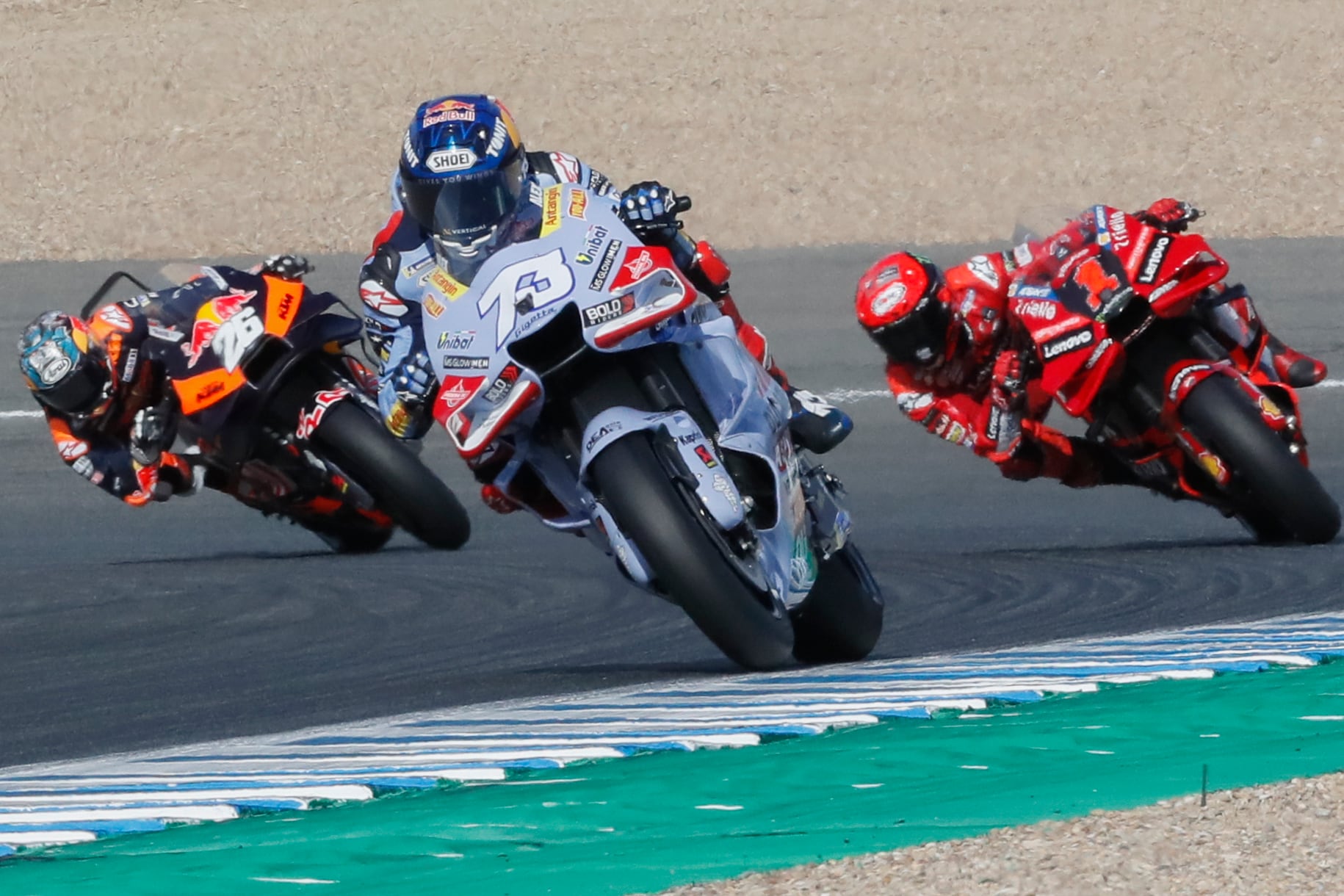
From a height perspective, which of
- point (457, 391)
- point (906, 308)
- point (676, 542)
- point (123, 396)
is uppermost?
point (457, 391)

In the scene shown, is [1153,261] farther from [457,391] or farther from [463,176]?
[457,391]

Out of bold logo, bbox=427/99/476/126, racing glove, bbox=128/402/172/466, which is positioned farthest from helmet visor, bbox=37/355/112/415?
bold logo, bbox=427/99/476/126

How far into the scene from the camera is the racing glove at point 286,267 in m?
10.0

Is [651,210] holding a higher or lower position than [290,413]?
higher

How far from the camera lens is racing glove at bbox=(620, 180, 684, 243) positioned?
703 centimetres

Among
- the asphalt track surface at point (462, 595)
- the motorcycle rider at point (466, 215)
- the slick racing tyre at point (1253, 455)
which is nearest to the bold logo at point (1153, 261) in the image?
the slick racing tyre at point (1253, 455)

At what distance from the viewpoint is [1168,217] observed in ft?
29.6

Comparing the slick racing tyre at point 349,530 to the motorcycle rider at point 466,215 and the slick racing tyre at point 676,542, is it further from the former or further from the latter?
the slick racing tyre at point 676,542

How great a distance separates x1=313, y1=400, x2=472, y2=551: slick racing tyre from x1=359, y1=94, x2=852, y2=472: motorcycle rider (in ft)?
7.15

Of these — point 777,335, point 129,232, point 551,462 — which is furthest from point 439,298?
point 129,232

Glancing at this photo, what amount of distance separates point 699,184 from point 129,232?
422 centimetres

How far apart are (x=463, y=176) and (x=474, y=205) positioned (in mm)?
84

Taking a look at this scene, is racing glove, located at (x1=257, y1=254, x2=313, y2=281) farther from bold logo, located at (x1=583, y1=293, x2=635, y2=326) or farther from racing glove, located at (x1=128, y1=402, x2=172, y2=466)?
bold logo, located at (x1=583, y1=293, x2=635, y2=326)

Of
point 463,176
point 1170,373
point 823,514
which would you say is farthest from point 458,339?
point 1170,373
